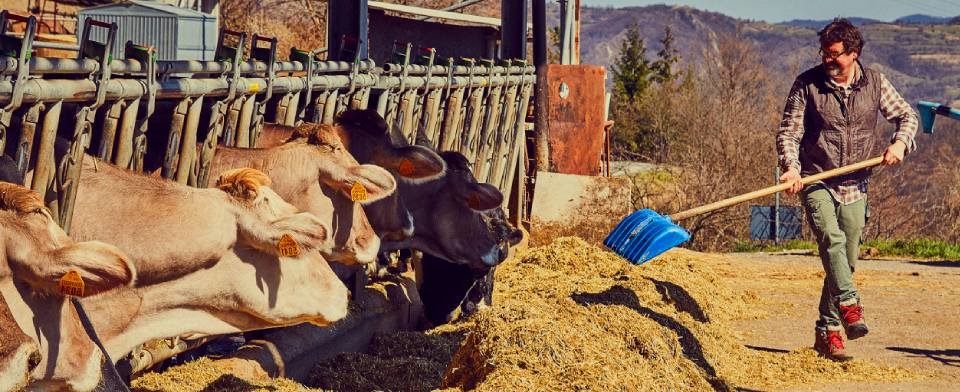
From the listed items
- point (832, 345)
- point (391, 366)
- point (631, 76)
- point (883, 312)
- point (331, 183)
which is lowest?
point (631, 76)

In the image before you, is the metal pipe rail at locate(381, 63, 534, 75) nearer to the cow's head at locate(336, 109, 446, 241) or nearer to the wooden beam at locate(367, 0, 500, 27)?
the cow's head at locate(336, 109, 446, 241)

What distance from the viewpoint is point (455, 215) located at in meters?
9.98

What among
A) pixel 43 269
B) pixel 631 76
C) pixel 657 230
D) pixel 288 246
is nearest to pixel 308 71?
pixel 657 230

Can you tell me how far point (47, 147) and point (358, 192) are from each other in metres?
1.66

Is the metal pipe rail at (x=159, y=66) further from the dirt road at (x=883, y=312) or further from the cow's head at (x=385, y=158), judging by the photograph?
the dirt road at (x=883, y=312)

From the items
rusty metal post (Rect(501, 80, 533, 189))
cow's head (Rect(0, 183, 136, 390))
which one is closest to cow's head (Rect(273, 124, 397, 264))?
cow's head (Rect(0, 183, 136, 390))

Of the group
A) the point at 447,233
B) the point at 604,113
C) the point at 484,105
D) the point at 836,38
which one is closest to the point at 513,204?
the point at 604,113

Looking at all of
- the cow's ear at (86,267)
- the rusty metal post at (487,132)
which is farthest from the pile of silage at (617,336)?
the cow's ear at (86,267)

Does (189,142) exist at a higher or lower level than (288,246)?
higher

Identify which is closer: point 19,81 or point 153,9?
point 19,81

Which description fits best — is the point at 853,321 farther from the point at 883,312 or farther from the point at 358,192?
the point at 358,192

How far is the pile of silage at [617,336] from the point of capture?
24.5 ft

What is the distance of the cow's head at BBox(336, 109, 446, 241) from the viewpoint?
855 centimetres

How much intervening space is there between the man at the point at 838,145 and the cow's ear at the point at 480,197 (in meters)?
1.89
